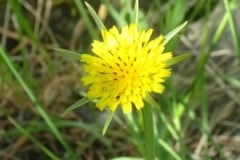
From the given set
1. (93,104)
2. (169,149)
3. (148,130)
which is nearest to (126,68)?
(148,130)

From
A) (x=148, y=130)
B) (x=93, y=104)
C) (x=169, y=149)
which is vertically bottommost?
(x=148, y=130)

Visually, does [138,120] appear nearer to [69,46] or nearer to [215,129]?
[215,129]

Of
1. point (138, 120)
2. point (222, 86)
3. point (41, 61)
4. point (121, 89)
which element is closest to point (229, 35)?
point (222, 86)

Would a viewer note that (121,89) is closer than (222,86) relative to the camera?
Yes

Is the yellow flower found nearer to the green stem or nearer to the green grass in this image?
the green stem

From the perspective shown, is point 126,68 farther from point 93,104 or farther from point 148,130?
point 93,104

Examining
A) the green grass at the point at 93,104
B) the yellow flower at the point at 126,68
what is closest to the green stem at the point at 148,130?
the yellow flower at the point at 126,68

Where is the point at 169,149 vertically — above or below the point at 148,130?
above

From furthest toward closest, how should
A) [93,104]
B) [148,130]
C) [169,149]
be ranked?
1. [93,104]
2. [169,149]
3. [148,130]
